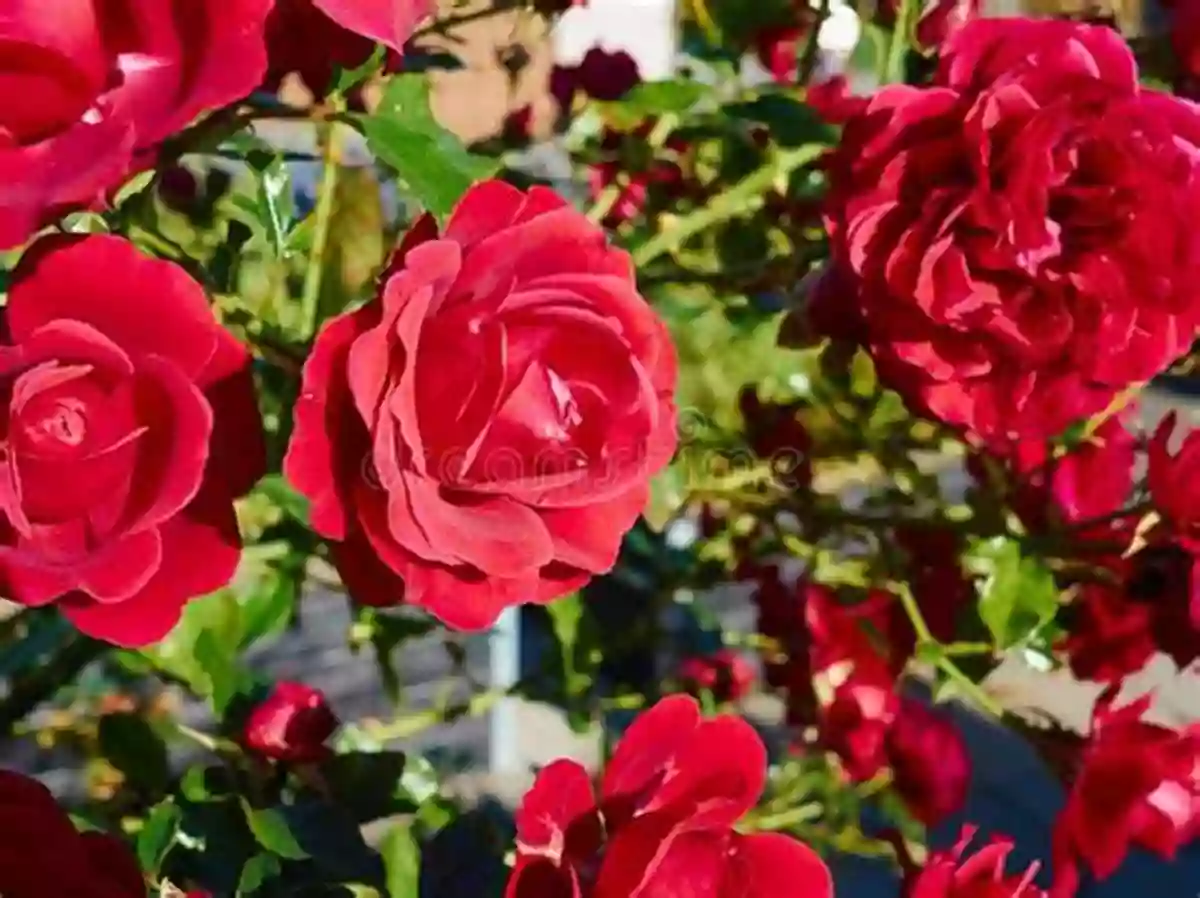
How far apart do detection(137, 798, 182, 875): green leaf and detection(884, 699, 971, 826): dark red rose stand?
1.21 ft

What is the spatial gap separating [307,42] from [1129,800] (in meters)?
0.43

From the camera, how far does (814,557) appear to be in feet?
2.69

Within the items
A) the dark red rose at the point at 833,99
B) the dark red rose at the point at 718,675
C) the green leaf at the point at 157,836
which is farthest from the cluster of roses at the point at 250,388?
the dark red rose at the point at 718,675

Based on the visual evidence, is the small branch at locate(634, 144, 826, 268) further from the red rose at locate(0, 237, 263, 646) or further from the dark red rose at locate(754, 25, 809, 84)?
the red rose at locate(0, 237, 263, 646)

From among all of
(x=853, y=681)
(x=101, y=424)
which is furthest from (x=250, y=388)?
(x=853, y=681)

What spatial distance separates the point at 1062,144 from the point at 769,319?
14.8 inches

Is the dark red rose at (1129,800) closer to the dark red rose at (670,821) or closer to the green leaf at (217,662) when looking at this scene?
the dark red rose at (670,821)

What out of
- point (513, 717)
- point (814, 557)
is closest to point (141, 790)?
point (814, 557)

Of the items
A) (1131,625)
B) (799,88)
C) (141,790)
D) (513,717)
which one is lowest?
(513,717)

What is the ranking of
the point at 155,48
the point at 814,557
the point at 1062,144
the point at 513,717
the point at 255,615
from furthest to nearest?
the point at 513,717
the point at 814,557
the point at 255,615
the point at 1062,144
the point at 155,48

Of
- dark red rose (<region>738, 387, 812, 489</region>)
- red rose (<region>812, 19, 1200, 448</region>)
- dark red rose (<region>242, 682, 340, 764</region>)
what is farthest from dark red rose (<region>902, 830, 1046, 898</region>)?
dark red rose (<region>738, 387, 812, 489</region>)

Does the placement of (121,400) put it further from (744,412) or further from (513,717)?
(513,717)

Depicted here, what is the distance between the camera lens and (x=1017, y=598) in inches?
25.0

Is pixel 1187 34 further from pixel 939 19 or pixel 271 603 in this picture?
pixel 271 603
